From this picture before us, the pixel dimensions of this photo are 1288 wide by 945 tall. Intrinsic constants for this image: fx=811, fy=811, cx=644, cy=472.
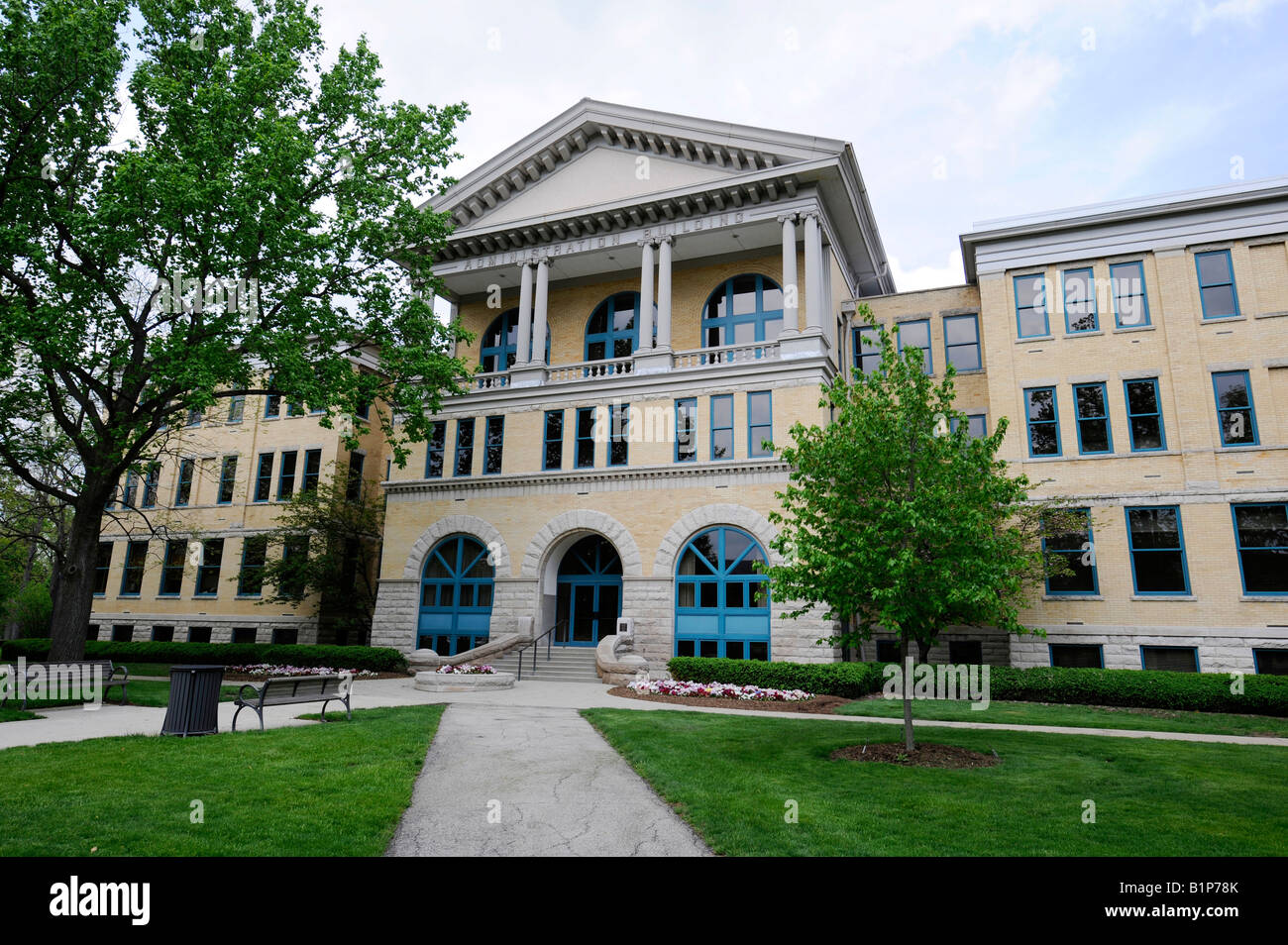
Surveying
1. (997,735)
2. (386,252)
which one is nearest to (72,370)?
(386,252)

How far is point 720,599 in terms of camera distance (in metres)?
24.5

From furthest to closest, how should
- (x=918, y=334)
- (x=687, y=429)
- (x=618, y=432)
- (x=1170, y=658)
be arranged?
(x=918, y=334) < (x=618, y=432) < (x=687, y=429) < (x=1170, y=658)

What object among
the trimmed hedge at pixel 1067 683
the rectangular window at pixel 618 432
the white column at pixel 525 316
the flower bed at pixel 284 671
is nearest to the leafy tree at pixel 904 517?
the trimmed hedge at pixel 1067 683

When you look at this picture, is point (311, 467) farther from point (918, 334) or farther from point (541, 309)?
point (918, 334)

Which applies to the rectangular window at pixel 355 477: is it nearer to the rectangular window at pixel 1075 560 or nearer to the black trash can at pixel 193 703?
the black trash can at pixel 193 703

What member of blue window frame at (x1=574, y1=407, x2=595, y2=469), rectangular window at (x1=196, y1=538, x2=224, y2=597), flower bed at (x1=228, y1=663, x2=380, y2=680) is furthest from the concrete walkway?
rectangular window at (x1=196, y1=538, x2=224, y2=597)

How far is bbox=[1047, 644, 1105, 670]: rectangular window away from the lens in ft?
75.0

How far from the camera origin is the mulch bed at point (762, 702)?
17203mm

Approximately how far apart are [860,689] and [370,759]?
532 inches

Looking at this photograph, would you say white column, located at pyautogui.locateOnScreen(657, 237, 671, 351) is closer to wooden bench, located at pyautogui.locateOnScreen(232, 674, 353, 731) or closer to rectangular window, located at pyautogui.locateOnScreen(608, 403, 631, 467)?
rectangular window, located at pyautogui.locateOnScreen(608, 403, 631, 467)

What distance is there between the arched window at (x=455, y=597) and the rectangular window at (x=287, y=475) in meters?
10.6

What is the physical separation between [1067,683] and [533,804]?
1568 cm

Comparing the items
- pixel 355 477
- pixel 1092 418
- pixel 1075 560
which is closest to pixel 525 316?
pixel 355 477

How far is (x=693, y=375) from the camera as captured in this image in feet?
86.2
